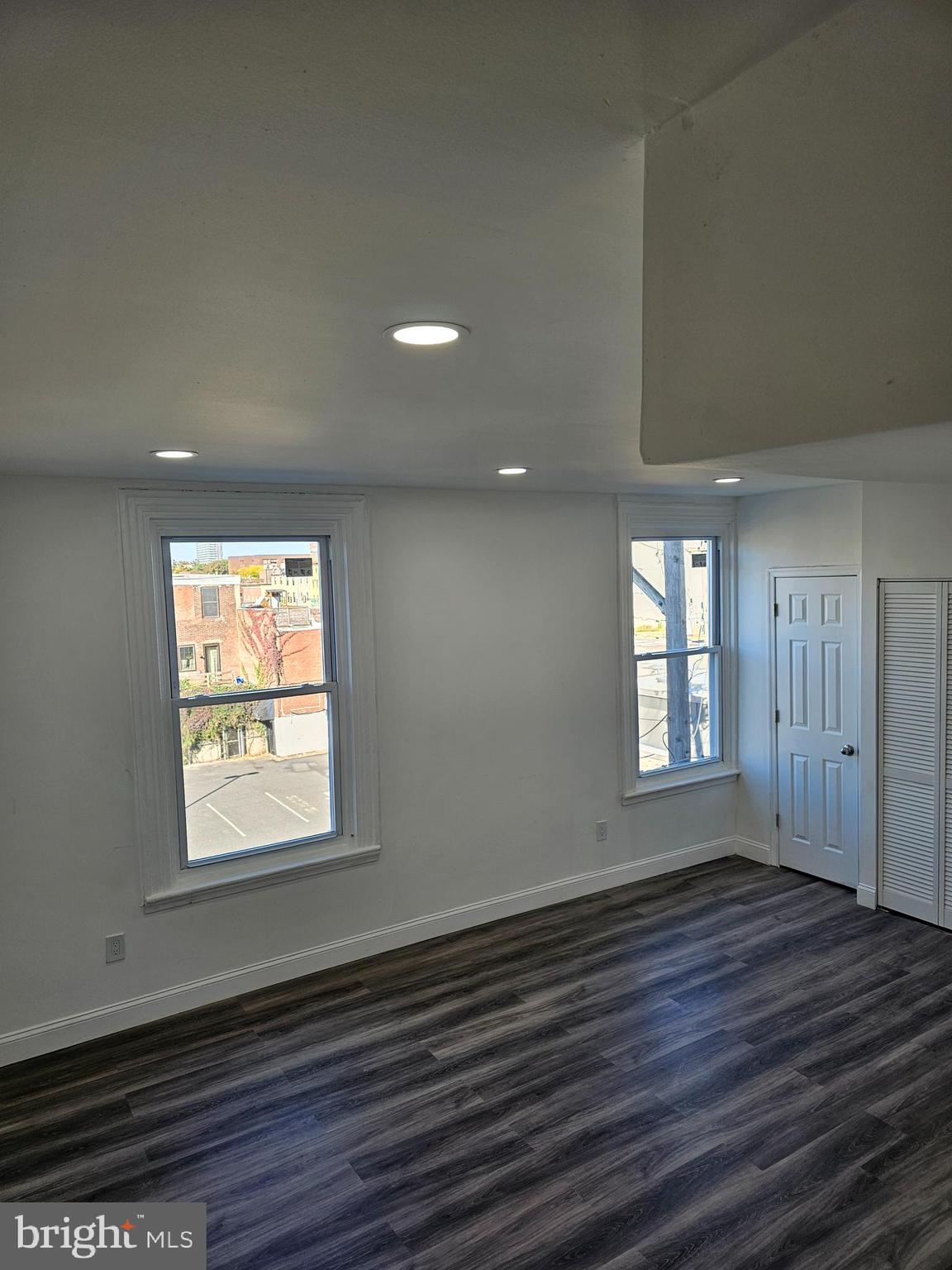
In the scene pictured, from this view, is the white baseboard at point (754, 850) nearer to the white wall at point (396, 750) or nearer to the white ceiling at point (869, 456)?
the white wall at point (396, 750)

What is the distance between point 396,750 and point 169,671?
1236 millimetres

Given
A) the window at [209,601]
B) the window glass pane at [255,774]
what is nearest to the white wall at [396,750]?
the window glass pane at [255,774]

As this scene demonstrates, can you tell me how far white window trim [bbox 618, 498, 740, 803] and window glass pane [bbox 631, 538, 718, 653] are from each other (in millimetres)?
80

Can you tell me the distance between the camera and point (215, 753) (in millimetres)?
3996

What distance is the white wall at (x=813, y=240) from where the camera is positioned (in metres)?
0.77

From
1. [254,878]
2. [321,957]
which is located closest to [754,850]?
[321,957]

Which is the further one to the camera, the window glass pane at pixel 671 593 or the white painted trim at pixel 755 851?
the white painted trim at pixel 755 851

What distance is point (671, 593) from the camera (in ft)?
18.0

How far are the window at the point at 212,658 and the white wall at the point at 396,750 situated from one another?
1.24ft

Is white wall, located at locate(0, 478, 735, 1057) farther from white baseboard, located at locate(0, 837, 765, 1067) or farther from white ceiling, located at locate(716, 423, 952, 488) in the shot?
white ceiling, located at locate(716, 423, 952, 488)

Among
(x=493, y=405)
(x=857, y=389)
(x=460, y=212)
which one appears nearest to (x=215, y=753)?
(x=493, y=405)

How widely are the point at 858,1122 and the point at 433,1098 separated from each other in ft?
5.07

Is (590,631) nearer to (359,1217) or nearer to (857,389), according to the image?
(359,1217)

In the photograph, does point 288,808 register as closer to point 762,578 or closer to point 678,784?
point 678,784
